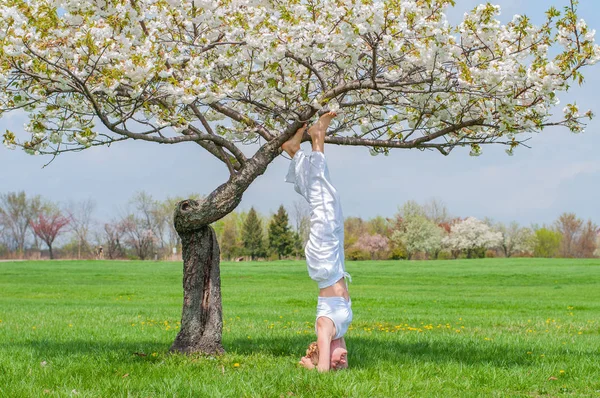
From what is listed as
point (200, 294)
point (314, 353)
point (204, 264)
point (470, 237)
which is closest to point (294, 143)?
point (204, 264)

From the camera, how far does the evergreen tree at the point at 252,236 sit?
81.8 m

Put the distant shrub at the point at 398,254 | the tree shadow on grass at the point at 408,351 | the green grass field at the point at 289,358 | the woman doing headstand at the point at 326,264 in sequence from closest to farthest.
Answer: the green grass field at the point at 289,358 < the woman doing headstand at the point at 326,264 < the tree shadow on grass at the point at 408,351 < the distant shrub at the point at 398,254

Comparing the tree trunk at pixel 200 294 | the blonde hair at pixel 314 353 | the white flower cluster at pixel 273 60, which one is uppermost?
the white flower cluster at pixel 273 60

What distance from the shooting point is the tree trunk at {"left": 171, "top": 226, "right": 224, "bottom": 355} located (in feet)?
26.1

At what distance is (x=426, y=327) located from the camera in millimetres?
13430

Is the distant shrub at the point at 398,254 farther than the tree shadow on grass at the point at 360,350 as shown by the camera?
Yes

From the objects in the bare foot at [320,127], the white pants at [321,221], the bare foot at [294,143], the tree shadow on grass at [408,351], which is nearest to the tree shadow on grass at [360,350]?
the tree shadow on grass at [408,351]

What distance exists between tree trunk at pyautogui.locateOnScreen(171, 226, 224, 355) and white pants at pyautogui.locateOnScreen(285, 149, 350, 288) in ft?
4.84

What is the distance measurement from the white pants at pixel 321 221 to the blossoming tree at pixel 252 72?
2.15 ft

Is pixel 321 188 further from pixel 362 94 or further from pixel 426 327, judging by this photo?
pixel 426 327

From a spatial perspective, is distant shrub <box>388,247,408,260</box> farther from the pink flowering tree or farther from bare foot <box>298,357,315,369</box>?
bare foot <box>298,357,315,369</box>

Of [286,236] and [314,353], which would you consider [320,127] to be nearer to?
[314,353]

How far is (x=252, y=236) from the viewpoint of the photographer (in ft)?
268

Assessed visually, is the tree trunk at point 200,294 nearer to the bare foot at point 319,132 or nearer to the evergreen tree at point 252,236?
the bare foot at point 319,132
